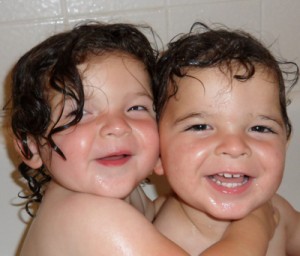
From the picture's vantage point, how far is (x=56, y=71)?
3.11 feet

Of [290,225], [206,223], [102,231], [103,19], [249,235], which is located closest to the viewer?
[102,231]

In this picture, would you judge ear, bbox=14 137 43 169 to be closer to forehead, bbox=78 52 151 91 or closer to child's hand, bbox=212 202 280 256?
forehead, bbox=78 52 151 91

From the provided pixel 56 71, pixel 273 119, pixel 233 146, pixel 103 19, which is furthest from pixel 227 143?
pixel 103 19

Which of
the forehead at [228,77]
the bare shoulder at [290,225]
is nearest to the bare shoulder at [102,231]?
the forehead at [228,77]

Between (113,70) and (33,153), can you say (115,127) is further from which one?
(33,153)

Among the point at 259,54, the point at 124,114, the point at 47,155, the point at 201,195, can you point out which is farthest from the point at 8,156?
the point at 259,54

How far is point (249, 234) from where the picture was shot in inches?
37.6

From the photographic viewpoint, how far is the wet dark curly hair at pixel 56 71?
935 millimetres

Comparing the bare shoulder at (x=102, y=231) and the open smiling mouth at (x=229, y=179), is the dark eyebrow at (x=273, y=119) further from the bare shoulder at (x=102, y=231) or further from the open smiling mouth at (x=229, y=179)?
the bare shoulder at (x=102, y=231)

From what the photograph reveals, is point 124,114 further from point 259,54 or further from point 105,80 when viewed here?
point 259,54

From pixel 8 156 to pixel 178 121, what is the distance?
2.19 ft

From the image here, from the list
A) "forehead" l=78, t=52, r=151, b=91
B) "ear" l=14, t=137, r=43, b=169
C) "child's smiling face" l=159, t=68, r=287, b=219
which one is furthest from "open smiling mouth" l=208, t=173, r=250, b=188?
"ear" l=14, t=137, r=43, b=169

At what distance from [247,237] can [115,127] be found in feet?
1.13

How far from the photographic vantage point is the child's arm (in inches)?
35.4
